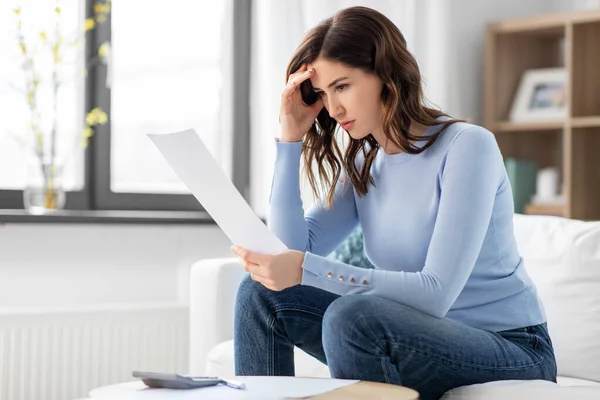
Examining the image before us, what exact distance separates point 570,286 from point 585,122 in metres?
1.41

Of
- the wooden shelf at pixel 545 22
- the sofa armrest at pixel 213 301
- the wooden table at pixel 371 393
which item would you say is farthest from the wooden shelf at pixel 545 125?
the wooden table at pixel 371 393

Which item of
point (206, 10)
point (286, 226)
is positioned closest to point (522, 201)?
point (206, 10)

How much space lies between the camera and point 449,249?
4.70ft

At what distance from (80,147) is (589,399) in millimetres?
2002

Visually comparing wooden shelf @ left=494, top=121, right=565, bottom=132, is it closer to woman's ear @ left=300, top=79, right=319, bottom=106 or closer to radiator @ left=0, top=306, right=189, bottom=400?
radiator @ left=0, top=306, right=189, bottom=400

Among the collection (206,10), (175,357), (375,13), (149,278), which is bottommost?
(175,357)

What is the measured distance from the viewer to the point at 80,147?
9.45 feet

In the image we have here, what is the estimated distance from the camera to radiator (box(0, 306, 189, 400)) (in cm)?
247

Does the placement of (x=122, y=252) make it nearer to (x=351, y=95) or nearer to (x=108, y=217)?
(x=108, y=217)

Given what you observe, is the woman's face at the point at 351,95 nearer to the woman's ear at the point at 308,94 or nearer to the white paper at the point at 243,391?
the woman's ear at the point at 308,94

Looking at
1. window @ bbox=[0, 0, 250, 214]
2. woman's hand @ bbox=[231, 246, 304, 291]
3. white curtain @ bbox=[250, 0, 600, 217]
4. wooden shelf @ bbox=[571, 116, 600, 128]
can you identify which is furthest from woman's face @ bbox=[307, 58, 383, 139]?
wooden shelf @ bbox=[571, 116, 600, 128]

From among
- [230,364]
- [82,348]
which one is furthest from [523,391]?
[82,348]

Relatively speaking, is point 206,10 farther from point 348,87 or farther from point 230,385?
point 230,385

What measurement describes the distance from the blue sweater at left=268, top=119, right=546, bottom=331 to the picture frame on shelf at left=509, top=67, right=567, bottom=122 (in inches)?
72.6
